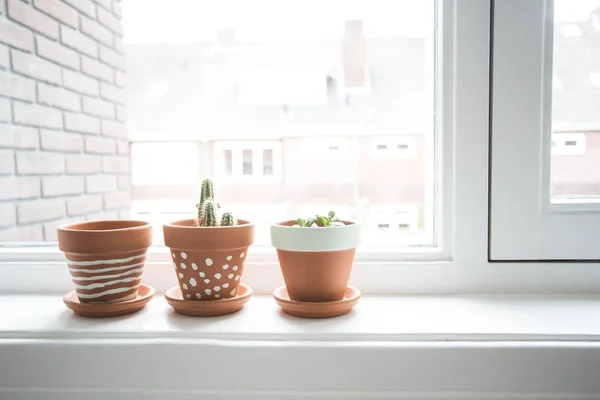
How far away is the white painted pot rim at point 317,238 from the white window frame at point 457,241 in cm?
15

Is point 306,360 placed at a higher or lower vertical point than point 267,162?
lower

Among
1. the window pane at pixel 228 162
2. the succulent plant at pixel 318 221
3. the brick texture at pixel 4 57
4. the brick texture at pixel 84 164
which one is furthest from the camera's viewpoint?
the brick texture at pixel 84 164

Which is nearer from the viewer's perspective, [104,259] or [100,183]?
[104,259]

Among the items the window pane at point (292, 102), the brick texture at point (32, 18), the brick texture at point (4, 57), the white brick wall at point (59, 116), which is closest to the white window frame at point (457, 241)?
the window pane at point (292, 102)

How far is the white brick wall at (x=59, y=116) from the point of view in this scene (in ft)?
3.13

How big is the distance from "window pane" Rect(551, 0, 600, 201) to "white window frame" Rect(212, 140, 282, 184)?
60 cm

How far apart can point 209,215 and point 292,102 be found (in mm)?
427

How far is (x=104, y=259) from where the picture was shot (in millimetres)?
694

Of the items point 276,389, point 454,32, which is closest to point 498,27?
point 454,32

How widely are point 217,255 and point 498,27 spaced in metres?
0.66

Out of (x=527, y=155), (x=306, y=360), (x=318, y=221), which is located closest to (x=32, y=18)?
(x=318, y=221)

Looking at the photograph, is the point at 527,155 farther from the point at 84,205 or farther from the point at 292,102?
the point at 84,205

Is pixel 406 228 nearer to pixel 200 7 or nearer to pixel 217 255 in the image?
pixel 217 255

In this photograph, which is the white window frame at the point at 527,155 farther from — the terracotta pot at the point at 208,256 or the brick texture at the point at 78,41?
the brick texture at the point at 78,41
